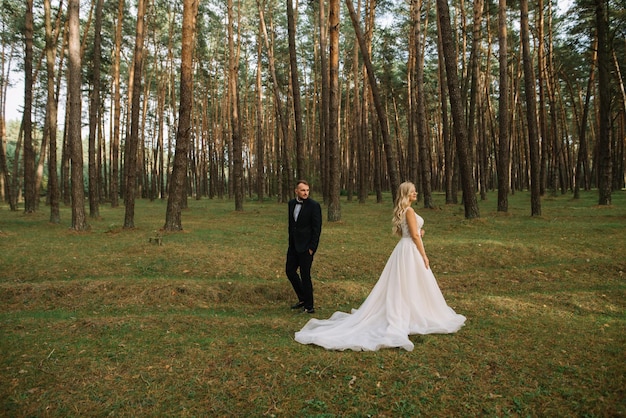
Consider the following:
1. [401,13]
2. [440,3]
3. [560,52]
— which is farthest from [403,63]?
[440,3]

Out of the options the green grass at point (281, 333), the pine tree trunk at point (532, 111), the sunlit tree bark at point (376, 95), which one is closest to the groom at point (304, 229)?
the green grass at point (281, 333)

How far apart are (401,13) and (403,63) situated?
5.96m

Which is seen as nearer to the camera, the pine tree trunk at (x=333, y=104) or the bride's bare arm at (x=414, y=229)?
the bride's bare arm at (x=414, y=229)

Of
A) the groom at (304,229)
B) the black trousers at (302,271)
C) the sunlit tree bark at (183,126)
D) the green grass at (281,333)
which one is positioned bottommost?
the green grass at (281,333)

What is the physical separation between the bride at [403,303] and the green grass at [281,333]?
0.92 ft

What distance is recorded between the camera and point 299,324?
6.20m

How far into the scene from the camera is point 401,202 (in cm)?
591

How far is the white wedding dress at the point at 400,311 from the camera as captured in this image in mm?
5445

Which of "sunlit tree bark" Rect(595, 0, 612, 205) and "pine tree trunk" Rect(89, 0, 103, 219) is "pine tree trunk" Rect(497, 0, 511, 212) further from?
"pine tree trunk" Rect(89, 0, 103, 219)

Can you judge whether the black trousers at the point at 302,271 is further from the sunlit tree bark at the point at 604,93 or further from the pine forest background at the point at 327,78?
the sunlit tree bark at the point at 604,93

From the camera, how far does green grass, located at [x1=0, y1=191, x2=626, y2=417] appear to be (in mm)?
3920

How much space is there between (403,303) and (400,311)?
0.45 ft

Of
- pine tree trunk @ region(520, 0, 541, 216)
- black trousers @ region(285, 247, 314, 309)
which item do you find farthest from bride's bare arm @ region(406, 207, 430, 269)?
pine tree trunk @ region(520, 0, 541, 216)

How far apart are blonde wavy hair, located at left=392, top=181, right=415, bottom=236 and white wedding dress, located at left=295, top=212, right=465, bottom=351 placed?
11cm
